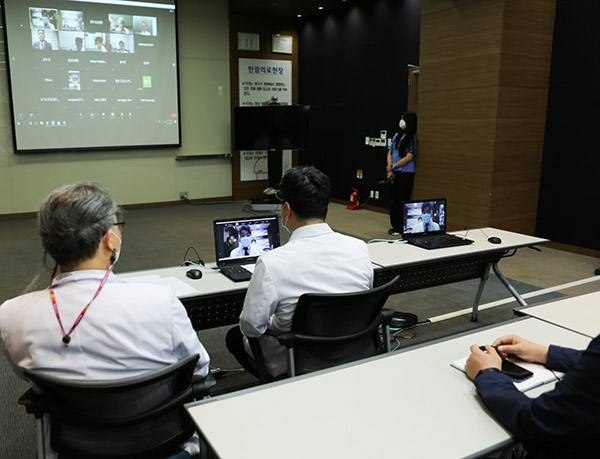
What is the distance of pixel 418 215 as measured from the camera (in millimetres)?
3367

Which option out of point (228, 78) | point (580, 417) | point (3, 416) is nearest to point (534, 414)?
point (580, 417)

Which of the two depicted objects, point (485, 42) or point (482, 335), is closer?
point (482, 335)

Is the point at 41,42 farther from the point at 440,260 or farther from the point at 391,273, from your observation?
the point at 440,260

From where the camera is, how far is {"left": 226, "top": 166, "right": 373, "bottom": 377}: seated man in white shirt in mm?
1863

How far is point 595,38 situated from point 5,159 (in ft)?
24.6

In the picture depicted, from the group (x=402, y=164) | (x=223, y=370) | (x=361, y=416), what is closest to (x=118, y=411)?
(x=361, y=416)

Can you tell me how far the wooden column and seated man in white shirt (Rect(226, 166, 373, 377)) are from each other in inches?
157

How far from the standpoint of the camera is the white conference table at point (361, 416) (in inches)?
45.1

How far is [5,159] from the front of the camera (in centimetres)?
712

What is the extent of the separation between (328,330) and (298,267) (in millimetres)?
259

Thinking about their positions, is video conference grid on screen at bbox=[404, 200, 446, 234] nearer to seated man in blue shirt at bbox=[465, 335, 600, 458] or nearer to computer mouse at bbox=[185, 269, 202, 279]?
computer mouse at bbox=[185, 269, 202, 279]

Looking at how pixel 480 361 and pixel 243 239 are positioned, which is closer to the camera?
pixel 480 361

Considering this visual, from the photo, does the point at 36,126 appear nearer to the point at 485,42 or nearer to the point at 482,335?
the point at 485,42

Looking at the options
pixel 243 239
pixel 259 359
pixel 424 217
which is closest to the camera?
pixel 259 359
